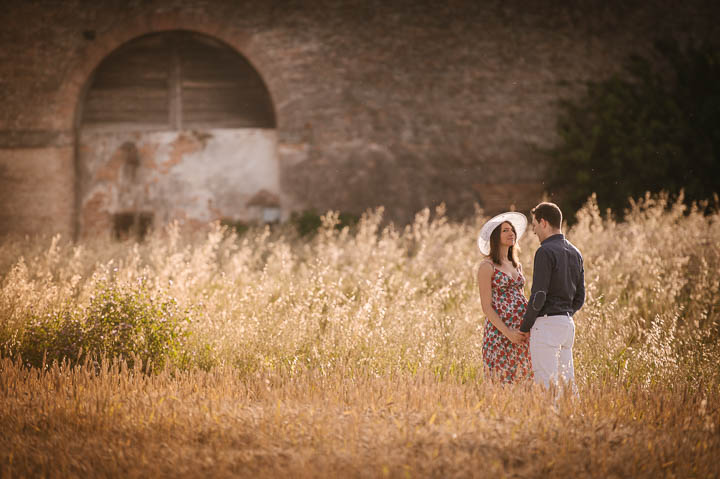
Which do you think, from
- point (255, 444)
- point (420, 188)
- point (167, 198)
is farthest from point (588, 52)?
point (255, 444)

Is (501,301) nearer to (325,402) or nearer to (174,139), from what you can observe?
(325,402)

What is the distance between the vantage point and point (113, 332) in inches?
152

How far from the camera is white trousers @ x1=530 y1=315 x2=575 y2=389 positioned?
3172 millimetres

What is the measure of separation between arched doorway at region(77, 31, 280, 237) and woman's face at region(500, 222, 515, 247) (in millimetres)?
7966

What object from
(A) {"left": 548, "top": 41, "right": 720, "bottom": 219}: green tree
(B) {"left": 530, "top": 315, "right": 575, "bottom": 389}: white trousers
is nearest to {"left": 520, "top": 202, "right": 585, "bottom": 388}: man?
(B) {"left": 530, "top": 315, "right": 575, "bottom": 389}: white trousers

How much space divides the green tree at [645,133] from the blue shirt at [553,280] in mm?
7838

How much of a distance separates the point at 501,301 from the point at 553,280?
43cm

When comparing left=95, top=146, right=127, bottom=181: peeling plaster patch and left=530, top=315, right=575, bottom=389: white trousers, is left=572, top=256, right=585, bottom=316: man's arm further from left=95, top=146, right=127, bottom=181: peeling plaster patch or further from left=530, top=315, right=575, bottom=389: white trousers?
left=95, top=146, right=127, bottom=181: peeling plaster patch

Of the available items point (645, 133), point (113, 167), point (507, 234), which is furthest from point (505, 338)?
point (113, 167)

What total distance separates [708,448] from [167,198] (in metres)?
10.2

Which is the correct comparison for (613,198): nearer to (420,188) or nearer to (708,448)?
(420,188)

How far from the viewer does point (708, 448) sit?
7.99 ft

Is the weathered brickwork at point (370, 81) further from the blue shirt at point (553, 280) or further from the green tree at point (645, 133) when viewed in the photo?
the blue shirt at point (553, 280)

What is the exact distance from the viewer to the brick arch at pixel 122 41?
10.6 metres
